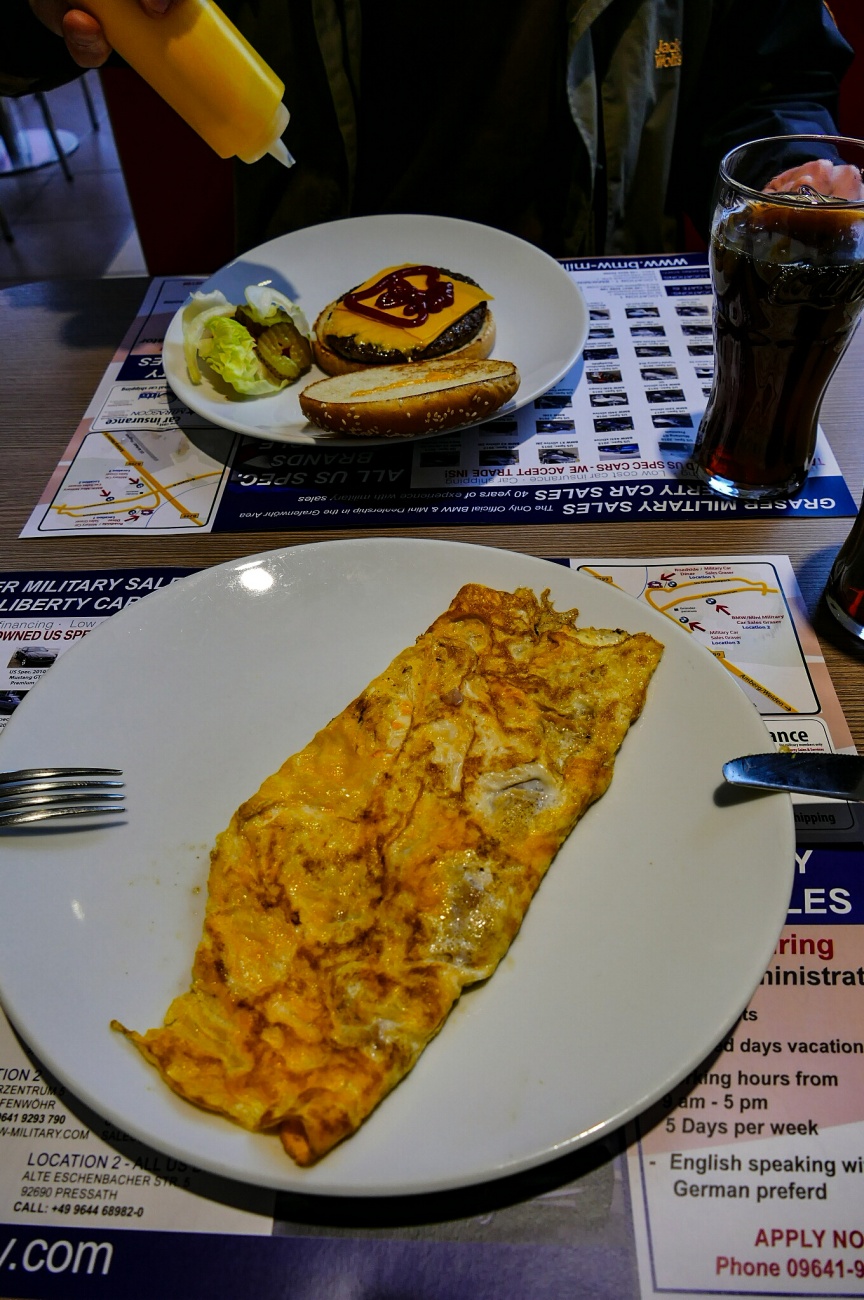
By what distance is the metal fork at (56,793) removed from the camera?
1.06 metres

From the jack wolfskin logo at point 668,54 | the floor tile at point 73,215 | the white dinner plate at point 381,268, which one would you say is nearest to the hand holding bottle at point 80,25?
the white dinner plate at point 381,268

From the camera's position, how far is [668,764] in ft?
3.68

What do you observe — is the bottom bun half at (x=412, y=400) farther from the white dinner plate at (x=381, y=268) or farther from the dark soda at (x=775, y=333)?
the dark soda at (x=775, y=333)

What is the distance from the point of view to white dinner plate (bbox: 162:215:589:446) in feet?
5.98

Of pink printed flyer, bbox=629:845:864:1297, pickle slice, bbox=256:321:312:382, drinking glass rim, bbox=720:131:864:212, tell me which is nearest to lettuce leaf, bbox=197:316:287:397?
pickle slice, bbox=256:321:312:382

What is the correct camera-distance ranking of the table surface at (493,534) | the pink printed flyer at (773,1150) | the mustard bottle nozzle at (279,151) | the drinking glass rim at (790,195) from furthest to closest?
the mustard bottle nozzle at (279,151) < the table surface at (493,534) < the drinking glass rim at (790,195) < the pink printed flyer at (773,1150)

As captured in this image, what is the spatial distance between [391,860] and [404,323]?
134cm

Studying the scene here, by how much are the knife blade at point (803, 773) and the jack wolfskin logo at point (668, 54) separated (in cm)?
230

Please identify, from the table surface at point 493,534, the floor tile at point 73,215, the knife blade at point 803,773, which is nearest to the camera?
the knife blade at point 803,773

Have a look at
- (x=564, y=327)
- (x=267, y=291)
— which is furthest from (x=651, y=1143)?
(x=267, y=291)

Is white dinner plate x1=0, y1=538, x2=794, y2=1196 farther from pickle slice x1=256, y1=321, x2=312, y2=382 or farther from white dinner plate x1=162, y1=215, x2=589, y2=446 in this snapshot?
pickle slice x1=256, y1=321, x2=312, y2=382

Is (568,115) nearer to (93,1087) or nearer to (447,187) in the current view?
(447,187)

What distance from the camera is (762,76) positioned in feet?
8.34

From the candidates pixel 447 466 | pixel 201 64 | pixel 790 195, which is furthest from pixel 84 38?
pixel 790 195
